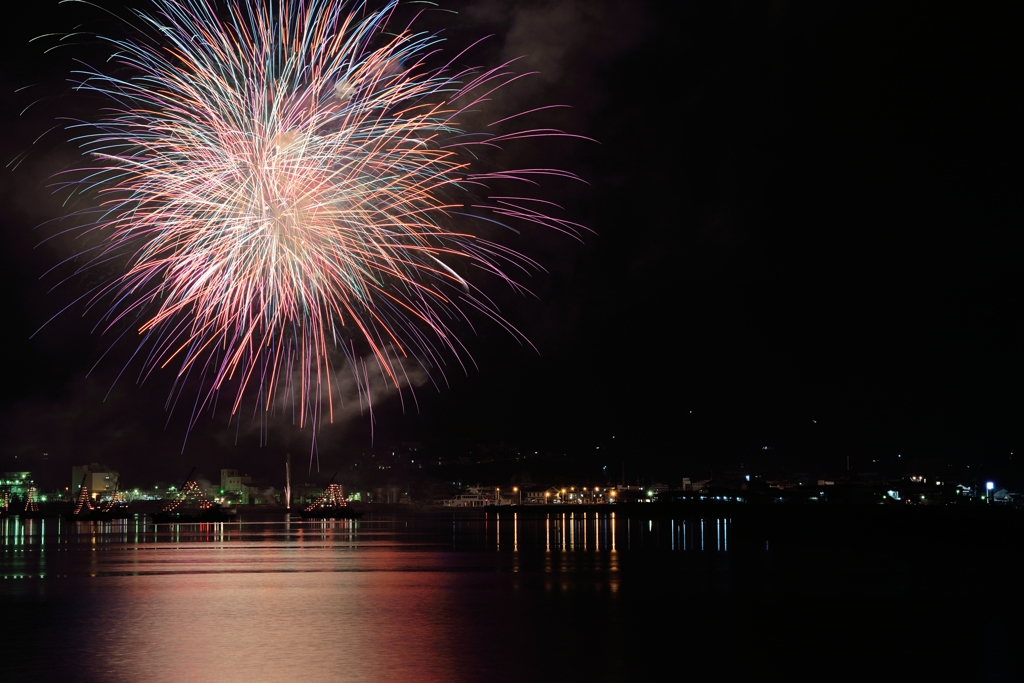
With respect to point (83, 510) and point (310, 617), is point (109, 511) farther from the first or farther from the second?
point (310, 617)

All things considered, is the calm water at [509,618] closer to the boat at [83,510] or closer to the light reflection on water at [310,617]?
the light reflection on water at [310,617]

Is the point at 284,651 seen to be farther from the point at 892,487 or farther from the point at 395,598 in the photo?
the point at 892,487

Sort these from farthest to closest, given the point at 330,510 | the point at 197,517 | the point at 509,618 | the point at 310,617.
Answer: the point at 330,510
the point at 197,517
the point at 310,617
the point at 509,618

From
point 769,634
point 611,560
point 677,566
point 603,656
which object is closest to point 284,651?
point 603,656

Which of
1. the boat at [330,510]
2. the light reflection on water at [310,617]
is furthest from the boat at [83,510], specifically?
the light reflection on water at [310,617]

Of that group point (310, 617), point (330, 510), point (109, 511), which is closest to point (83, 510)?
point (109, 511)

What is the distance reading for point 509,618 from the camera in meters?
21.0

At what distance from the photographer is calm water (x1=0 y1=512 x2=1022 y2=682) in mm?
15461

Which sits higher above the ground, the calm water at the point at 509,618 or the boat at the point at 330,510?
the calm water at the point at 509,618

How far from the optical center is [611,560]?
1517 inches

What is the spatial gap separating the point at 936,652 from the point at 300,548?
4055cm

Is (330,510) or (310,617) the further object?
(330,510)

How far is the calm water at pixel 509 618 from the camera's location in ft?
50.7

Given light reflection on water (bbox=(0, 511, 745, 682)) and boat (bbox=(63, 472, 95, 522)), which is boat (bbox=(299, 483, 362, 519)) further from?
light reflection on water (bbox=(0, 511, 745, 682))
